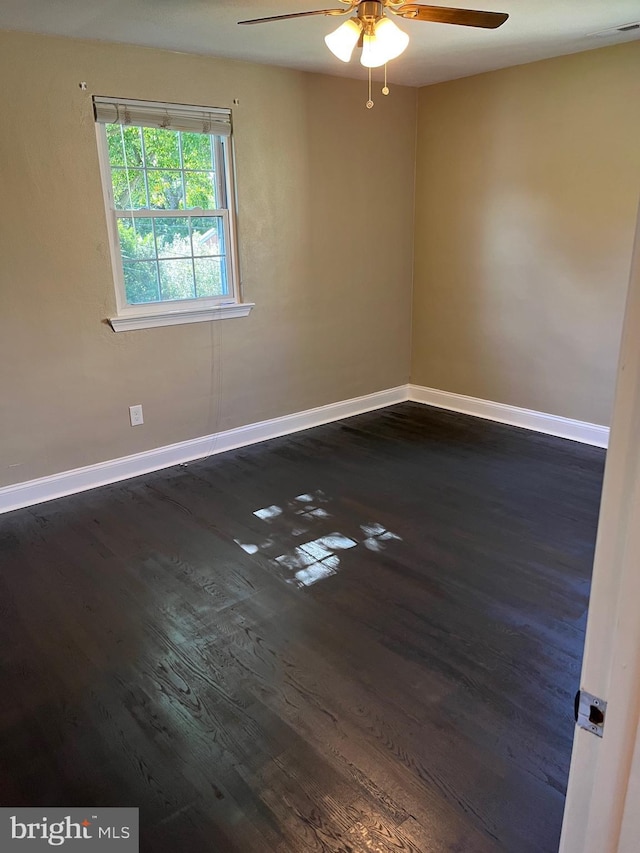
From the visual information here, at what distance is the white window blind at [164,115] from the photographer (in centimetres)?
334

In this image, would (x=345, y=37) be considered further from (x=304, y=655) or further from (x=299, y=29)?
(x=304, y=655)

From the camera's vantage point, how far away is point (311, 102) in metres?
4.19

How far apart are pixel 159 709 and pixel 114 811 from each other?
372 millimetres

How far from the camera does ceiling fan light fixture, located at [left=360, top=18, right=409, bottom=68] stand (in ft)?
7.76

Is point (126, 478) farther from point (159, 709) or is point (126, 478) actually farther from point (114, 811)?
point (114, 811)

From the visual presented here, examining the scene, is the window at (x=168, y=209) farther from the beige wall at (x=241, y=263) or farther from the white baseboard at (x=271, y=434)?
the white baseboard at (x=271, y=434)

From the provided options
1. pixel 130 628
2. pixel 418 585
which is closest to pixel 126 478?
pixel 130 628

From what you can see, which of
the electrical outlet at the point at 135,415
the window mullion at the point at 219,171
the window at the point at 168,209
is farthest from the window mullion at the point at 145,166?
the electrical outlet at the point at 135,415

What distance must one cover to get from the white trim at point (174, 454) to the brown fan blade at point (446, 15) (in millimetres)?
2716

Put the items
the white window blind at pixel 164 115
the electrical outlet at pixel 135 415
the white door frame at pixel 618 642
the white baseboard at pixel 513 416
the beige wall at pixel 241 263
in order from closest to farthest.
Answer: the white door frame at pixel 618 642, the beige wall at pixel 241 263, the white window blind at pixel 164 115, the electrical outlet at pixel 135 415, the white baseboard at pixel 513 416

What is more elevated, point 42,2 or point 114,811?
point 42,2

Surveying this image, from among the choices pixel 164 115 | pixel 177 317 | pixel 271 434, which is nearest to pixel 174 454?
pixel 271 434

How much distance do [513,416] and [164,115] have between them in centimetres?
318

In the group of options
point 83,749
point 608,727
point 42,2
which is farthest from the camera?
point 42,2
